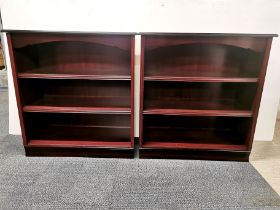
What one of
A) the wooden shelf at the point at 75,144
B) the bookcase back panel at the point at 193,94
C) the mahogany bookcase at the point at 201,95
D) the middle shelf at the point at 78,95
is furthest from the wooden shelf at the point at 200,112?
the wooden shelf at the point at 75,144

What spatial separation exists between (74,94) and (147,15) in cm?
85

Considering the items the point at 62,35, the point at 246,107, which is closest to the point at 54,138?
the point at 62,35

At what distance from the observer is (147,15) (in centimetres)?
158

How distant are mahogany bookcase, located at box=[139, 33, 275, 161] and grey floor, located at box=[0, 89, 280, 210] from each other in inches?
4.8

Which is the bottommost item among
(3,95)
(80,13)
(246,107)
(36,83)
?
(3,95)

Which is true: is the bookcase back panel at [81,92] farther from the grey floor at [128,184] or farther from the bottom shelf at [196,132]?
the grey floor at [128,184]

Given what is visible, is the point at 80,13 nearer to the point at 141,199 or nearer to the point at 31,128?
the point at 31,128

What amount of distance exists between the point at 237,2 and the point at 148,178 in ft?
4.52

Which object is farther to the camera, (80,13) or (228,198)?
(80,13)

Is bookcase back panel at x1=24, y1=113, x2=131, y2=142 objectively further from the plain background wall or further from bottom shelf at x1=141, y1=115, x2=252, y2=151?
the plain background wall

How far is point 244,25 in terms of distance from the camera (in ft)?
5.25

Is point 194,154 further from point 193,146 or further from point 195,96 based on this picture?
point 195,96

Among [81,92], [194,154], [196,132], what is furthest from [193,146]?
[81,92]

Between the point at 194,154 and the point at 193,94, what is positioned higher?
the point at 193,94
